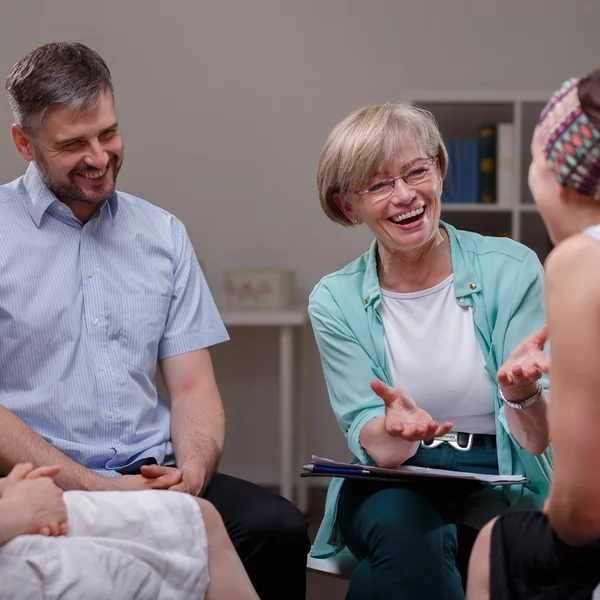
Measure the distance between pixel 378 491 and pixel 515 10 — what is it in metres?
2.86

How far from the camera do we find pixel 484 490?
75.1 inches

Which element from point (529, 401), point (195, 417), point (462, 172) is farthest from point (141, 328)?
point (462, 172)

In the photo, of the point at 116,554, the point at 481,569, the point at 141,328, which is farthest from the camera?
the point at 141,328

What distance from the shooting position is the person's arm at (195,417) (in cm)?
198

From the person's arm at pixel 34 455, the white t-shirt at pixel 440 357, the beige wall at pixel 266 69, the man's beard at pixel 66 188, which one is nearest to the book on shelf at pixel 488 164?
the beige wall at pixel 266 69

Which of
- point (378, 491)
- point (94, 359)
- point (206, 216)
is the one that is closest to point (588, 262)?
point (378, 491)

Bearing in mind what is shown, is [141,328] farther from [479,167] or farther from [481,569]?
[479,167]

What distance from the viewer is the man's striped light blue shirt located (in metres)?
1.97

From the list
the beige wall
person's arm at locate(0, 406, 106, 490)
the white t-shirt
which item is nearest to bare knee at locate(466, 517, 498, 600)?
the white t-shirt

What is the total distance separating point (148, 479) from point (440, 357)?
2.15ft

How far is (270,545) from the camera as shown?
191cm

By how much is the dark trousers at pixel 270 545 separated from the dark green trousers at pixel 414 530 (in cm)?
10

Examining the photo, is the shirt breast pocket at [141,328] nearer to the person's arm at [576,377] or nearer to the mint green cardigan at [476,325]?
the mint green cardigan at [476,325]

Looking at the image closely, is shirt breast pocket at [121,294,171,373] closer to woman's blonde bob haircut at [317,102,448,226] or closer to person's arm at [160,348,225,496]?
person's arm at [160,348,225,496]
